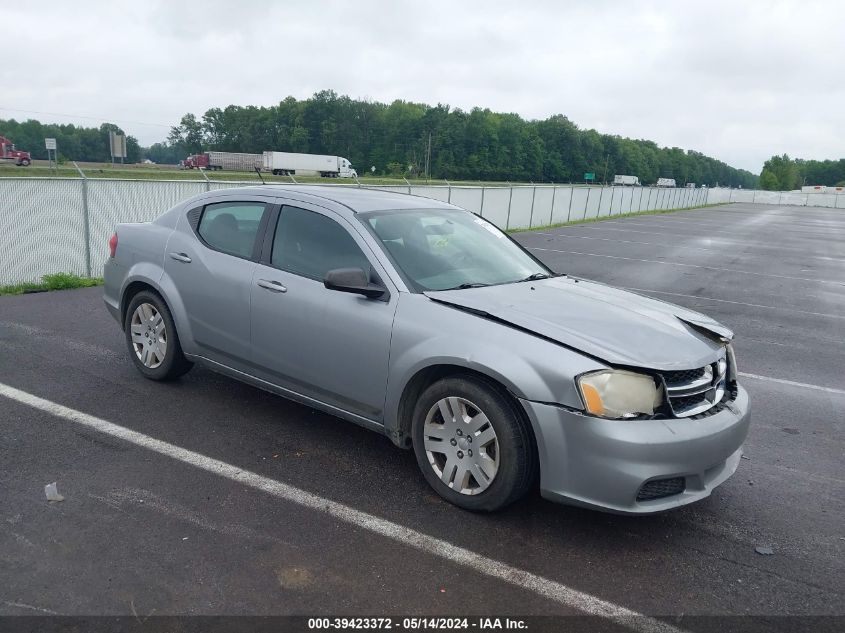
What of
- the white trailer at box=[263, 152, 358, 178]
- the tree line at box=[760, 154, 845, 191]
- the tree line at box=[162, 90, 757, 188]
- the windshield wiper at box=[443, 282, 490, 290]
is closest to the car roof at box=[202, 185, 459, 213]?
the windshield wiper at box=[443, 282, 490, 290]

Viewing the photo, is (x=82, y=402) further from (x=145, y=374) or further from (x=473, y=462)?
(x=473, y=462)

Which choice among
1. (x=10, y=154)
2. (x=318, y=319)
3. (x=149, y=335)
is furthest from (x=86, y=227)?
(x=10, y=154)

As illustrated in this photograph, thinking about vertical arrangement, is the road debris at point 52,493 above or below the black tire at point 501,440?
below

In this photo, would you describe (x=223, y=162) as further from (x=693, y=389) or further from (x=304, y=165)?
(x=693, y=389)

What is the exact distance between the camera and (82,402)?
515 centimetres

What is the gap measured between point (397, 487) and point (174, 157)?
382ft

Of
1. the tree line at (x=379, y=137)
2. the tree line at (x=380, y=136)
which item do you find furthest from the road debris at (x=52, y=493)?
the tree line at (x=380, y=136)

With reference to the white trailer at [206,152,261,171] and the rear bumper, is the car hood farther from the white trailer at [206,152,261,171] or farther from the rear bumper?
the white trailer at [206,152,261,171]

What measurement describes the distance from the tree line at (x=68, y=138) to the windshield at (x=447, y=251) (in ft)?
266

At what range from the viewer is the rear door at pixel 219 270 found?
4.78 meters

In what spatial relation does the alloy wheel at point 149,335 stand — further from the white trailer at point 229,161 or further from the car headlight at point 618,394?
the white trailer at point 229,161

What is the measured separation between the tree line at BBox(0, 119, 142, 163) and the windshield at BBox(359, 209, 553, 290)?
81.2 meters

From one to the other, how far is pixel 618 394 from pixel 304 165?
73.2 meters

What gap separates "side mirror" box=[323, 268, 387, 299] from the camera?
13.1ft
